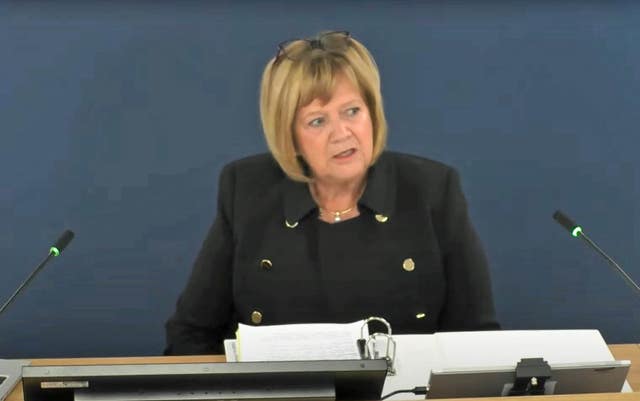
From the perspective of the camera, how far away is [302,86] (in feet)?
8.78

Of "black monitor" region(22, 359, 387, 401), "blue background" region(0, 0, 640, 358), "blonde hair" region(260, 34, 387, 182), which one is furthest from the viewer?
"blue background" region(0, 0, 640, 358)

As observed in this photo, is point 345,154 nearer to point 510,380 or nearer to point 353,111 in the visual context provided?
point 353,111

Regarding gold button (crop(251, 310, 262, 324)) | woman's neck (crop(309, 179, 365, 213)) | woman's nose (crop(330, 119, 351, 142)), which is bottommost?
gold button (crop(251, 310, 262, 324))

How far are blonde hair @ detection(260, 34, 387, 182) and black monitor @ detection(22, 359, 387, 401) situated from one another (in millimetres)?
1038

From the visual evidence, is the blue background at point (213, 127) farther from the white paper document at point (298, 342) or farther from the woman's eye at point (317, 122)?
the white paper document at point (298, 342)

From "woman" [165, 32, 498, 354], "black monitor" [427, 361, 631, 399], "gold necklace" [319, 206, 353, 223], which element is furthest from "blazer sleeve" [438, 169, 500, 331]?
"black monitor" [427, 361, 631, 399]

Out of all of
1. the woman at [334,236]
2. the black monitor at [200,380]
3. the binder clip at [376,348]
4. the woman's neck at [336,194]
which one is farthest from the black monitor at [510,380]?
the woman's neck at [336,194]

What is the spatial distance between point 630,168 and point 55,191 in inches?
71.4

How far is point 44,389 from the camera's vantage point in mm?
1803

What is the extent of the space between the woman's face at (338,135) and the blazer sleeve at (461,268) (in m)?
0.30

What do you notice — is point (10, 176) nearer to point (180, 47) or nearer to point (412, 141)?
point (180, 47)

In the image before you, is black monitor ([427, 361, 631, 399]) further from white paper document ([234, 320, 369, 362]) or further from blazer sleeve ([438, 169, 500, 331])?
blazer sleeve ([438, 169, 500, 331])

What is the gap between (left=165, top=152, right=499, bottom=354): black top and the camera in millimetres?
2828

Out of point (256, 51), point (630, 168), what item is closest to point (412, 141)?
point (256, 51)
